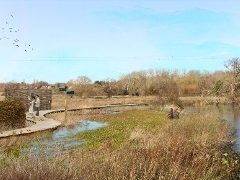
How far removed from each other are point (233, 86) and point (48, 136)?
14.3m

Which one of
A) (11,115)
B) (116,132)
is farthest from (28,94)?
(116,132)

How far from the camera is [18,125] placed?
16.1 m

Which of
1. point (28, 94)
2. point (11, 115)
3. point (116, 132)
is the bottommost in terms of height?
point (116, 132)

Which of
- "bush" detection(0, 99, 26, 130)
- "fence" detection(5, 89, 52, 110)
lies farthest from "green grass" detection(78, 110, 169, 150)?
"fence" detection(5, 89, 52, 110)

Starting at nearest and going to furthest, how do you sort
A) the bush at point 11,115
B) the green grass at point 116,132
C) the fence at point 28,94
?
the green grass at point 116,132
the bush at point 11,115
the fence at point 28,94

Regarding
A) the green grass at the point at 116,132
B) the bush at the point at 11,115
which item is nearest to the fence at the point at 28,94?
the bush at the point at 11,115

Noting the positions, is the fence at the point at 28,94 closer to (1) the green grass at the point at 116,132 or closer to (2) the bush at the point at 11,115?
(2) the bush at the point at 11,115

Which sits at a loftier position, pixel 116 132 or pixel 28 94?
pixel 28 94

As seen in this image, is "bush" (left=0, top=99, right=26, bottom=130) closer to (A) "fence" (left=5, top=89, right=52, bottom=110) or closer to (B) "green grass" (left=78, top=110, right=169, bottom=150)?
(B) "green grass" (left=78, top=110, right=169, bottom=150)

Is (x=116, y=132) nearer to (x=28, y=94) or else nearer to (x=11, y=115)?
(x=11, y=115)

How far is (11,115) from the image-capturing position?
1581cm

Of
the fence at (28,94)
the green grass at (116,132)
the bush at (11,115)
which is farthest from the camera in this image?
the fence at (28,94)

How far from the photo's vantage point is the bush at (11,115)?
1551cm

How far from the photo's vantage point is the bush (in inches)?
611
